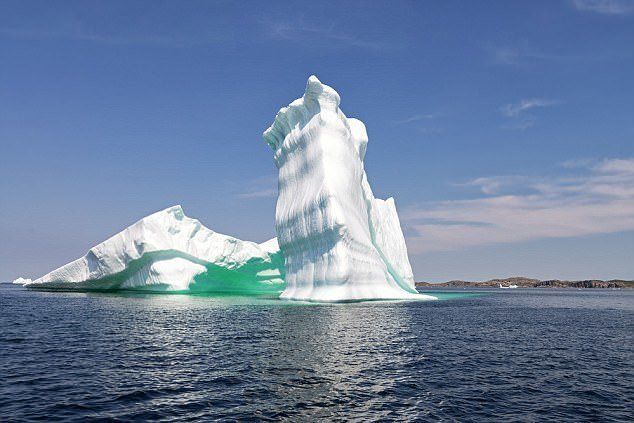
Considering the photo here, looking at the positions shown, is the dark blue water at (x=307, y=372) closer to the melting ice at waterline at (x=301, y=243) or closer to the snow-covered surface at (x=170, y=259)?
the melting ice at waterline at (x=301, y=243)

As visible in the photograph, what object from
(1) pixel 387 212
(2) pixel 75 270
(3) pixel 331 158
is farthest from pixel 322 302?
(2) pixel 75 270

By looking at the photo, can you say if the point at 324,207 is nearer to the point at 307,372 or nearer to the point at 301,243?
the point at 301,243

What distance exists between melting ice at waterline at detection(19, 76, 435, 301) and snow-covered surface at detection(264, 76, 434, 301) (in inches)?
4.0

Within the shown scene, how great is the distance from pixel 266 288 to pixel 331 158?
28.3 meters

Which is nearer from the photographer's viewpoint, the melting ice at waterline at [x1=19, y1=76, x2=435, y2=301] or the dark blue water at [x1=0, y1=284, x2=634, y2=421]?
the dark blue water at [x1=0, y1=284, x2=634, y2=421]

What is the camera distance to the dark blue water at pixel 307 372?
10.5 meters

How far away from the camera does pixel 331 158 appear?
42.9 metres

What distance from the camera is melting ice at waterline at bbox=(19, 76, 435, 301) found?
40438mm

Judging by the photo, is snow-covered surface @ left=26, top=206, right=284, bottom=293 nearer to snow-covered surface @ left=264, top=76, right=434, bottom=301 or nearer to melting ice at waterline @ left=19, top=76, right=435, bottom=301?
melting ice at waterline @ left=19, top=76, right=435, bottom=301

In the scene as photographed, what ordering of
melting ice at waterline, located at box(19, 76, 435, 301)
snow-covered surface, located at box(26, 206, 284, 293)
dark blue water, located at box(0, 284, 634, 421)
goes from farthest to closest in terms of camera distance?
snow-covered surface, located at box(26, 206, 284, 293) < melting ice at waterline, located at box(19, 76, 435, 301) < dark blue water, located at box(0, 284, 634, 421)

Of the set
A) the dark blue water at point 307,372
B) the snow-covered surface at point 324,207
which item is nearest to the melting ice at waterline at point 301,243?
the snow-covered surface at point 324,207

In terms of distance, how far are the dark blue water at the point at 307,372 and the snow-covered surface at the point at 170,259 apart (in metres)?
25.7

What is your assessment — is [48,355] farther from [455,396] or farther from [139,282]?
[139,282]

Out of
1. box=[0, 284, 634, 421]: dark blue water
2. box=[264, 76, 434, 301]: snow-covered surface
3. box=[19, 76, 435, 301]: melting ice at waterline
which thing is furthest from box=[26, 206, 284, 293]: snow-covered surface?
box=[0, 284, 634, 421]: dark blue water
